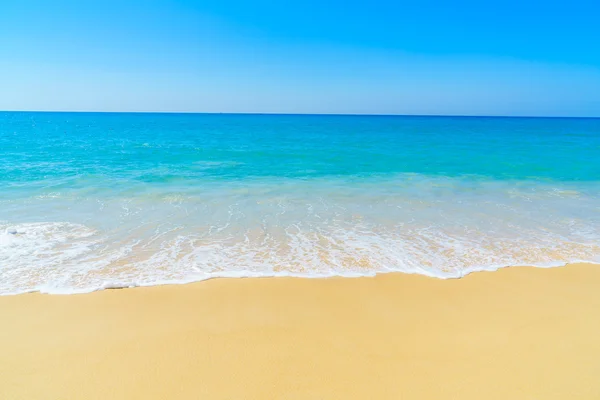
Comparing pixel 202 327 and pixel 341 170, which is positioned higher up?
pixel 341 170

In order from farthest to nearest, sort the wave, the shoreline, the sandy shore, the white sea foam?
the white sea foam
the wave
the shoreline
the sandy shore

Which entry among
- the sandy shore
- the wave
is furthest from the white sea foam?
the sandy shore

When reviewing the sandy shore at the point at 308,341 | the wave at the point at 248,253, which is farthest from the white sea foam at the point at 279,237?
the sandy shore at the point at 308,341

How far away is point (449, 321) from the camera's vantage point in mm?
4168

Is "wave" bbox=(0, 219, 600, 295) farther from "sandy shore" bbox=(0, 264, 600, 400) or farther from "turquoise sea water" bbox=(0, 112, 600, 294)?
"sandy shore" bbox=(0, 264, 600, 400)

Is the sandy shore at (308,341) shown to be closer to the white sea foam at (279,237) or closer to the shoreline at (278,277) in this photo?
the shoreline at (278,277)

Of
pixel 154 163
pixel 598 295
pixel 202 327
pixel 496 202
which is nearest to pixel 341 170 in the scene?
pixel 496 202

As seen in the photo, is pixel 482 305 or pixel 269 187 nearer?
pixel 482 305

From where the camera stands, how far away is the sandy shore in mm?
3082

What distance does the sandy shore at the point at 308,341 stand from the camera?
121 inches

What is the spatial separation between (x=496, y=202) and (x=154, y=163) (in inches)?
659

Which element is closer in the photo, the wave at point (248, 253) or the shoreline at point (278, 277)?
the shoreline at point (278, 277)

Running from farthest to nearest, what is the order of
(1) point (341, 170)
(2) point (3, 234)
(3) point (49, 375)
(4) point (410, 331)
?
(1) point (341, 170)
(2) point (3, 234)
(4) point (410, 331)
(3) point (49, 375)

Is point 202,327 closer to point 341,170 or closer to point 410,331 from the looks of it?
point 410,331
